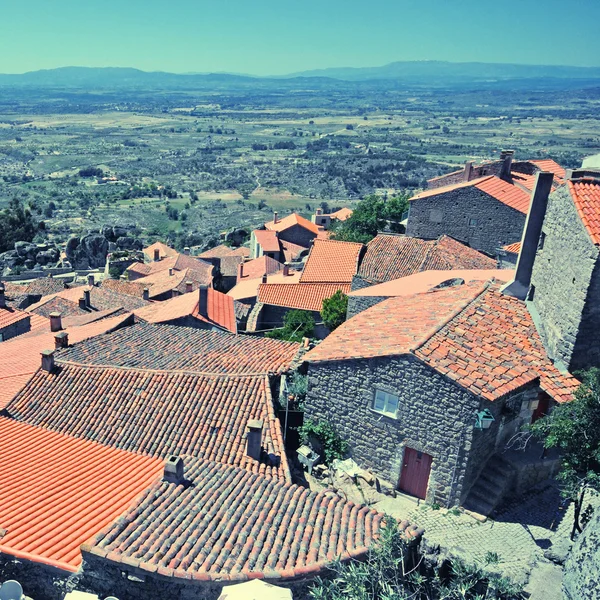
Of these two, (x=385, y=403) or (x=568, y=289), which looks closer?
(x=385, y=403)

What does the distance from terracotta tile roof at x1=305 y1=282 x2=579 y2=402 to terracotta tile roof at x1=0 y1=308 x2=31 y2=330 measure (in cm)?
1836

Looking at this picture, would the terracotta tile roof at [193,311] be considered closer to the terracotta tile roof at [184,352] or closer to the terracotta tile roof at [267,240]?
the terracotta tile roof at [184,352]

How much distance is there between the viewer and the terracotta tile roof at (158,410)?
46.0 ft

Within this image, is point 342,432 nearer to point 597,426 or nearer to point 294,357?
point 294,357

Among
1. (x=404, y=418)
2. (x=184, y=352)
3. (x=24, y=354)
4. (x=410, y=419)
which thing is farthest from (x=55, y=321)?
(x=410, y=419)

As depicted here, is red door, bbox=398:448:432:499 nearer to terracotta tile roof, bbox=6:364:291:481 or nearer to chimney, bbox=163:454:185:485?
terracotta tile roof, bbox=6:364:291:481

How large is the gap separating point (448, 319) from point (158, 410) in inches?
292

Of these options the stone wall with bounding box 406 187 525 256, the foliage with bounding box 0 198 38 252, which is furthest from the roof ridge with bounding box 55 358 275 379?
the foliage with bounding box 0 198 38 252

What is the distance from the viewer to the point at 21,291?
4500cm

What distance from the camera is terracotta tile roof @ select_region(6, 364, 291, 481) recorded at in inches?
552

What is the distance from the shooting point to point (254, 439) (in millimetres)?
13477

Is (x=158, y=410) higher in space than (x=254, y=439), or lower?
lower

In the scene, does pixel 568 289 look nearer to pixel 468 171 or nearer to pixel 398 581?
pixel 398 581

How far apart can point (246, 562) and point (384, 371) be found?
19.2ft
